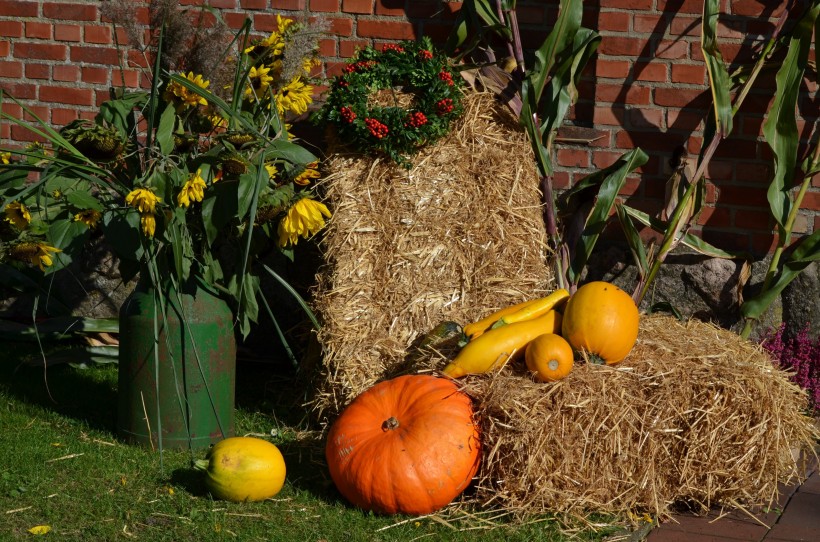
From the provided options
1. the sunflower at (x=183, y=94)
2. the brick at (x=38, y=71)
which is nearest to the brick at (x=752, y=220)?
the sunflower at (x=183, y=94)

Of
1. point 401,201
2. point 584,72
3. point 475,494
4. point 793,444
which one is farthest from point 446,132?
point 793,444

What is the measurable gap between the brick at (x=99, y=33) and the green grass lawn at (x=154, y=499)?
84.3 inches

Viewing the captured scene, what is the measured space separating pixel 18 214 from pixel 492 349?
6.09 ft

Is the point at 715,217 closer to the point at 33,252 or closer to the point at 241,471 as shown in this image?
the point at 241,471

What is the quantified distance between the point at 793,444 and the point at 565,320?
1093mm

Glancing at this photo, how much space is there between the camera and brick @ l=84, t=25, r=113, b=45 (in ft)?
16.9

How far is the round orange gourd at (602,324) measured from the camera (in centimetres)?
343

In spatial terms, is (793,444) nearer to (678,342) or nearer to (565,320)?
(678,342)

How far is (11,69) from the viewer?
529cm

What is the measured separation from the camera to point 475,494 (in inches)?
132

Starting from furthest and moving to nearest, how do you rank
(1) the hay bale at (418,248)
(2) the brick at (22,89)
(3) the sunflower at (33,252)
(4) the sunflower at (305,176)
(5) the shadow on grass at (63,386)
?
(2) the brick at (22,89), (5) the shadow on grass at (63,386), (1) the hay bale at (418,248), (4) the sunflower at (305,176), (3) the sunflower at (33,252)

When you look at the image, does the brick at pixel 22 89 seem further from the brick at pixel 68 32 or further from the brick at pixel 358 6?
the brick at pixel 358 6

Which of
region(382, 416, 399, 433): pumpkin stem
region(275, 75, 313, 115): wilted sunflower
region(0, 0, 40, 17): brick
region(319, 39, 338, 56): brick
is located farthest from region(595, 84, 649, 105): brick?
region(0, 0, 40, 17): brick

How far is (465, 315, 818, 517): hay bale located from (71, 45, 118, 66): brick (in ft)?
10.1
